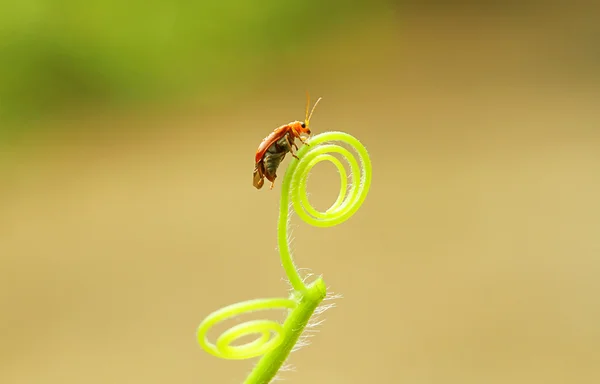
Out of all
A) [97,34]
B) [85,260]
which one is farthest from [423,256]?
[97,34]

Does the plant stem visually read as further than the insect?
No

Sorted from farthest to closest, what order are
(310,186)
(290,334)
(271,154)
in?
(310,186)
(271,154)
(290,334)

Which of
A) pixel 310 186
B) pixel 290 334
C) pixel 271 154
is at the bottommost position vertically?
pixel 290 334

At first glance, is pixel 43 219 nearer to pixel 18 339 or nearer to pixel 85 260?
pixel 85 260

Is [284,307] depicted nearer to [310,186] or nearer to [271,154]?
[271,154]

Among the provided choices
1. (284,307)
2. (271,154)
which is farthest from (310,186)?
(284,307)

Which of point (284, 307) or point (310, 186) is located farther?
point (310, 186)

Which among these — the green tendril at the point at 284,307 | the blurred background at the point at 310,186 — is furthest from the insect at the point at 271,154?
the blurred background at the point at 310,186

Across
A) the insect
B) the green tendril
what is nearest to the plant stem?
the green tendril

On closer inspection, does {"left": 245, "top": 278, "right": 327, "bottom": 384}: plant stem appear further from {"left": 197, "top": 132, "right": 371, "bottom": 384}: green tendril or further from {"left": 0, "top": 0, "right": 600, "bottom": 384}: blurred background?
{"left": 0, "top": 0, "right": 600, "bottom": 384}: blurred background
